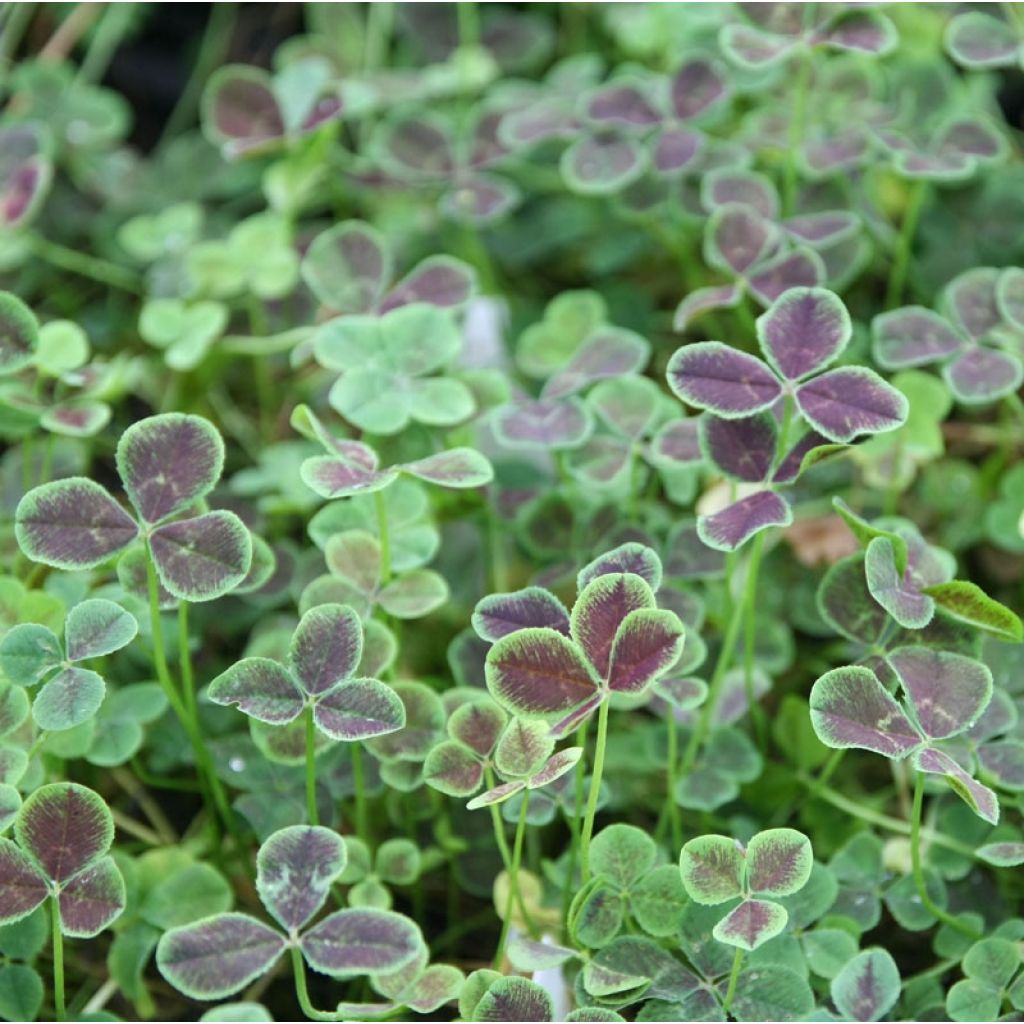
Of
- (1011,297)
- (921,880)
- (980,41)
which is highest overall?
(980,41)

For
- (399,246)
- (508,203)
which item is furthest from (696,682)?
(399,246)

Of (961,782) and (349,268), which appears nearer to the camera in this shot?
(961,782)

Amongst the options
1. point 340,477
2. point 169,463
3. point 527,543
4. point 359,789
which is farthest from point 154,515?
point 527,543

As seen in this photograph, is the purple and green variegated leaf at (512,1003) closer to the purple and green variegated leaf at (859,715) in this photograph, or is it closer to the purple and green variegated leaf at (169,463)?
the purple and green variegated leaf at (859,715)

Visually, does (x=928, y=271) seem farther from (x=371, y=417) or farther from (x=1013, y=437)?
(x=371, y=417)

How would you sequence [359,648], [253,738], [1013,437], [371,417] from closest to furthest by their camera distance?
[359,648] → [253,738] → [371,417] → [1013,437]

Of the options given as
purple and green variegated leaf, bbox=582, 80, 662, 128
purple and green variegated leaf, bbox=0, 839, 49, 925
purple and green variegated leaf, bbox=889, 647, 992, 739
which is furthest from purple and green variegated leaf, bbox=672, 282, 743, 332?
purple and green variegated leaf, bbox=0, 839, 49, 925

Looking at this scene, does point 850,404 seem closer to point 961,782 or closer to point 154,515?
point 961,782

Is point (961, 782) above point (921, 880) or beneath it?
above

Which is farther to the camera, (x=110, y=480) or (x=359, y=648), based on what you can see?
(x=110, y=480)
